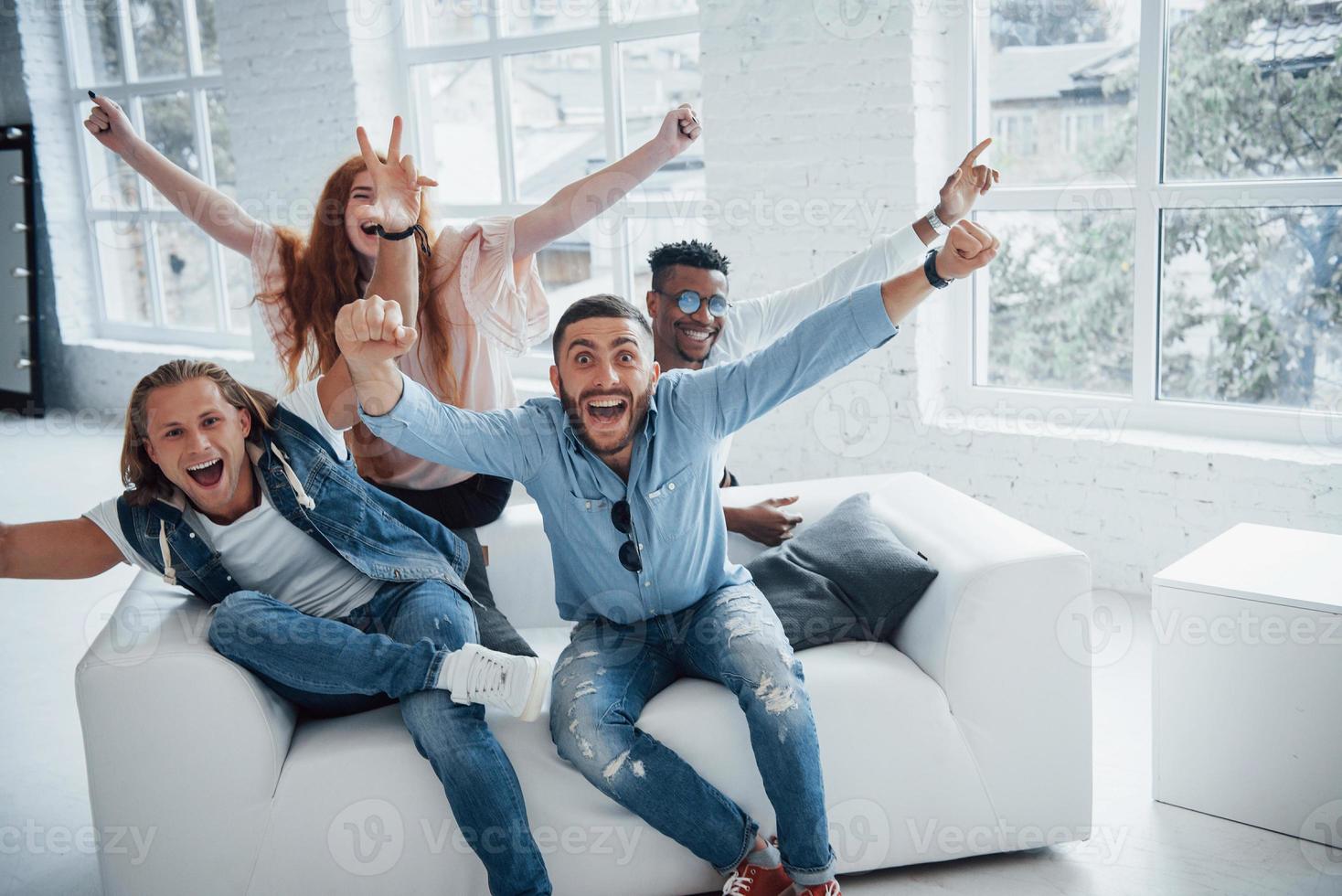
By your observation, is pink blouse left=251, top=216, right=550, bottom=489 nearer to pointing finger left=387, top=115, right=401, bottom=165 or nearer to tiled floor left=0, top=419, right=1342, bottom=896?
pointing finger left=387, top=115, right=401, bottom=165

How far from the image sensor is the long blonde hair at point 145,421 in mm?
2049

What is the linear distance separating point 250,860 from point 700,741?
738mm

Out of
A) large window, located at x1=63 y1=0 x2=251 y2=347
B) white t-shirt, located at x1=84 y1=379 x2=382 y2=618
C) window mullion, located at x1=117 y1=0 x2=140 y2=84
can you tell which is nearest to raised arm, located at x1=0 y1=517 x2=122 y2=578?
white t-shirt, located at x1=84 y1=379 x2=382 y2=618

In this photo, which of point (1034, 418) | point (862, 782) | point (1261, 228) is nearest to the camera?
point (862, 782)

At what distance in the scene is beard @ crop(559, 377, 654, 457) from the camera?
2.03 metres

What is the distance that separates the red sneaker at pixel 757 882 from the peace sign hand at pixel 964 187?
4.14 feet

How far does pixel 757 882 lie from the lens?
6.11 feet

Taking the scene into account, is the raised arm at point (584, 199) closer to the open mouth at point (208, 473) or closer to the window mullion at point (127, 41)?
the open mouth at point (208, 473)

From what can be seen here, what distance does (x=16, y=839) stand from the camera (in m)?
2.35

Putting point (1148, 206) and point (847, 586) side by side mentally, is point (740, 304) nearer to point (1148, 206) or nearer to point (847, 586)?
point (847, 586)

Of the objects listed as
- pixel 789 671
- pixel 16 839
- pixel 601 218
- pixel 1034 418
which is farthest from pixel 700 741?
pixel 601 218

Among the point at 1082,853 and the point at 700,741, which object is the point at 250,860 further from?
the point at 1082,853

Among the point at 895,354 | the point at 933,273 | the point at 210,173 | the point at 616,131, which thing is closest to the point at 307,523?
the point at 933,273

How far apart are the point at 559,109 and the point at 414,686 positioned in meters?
3.27
